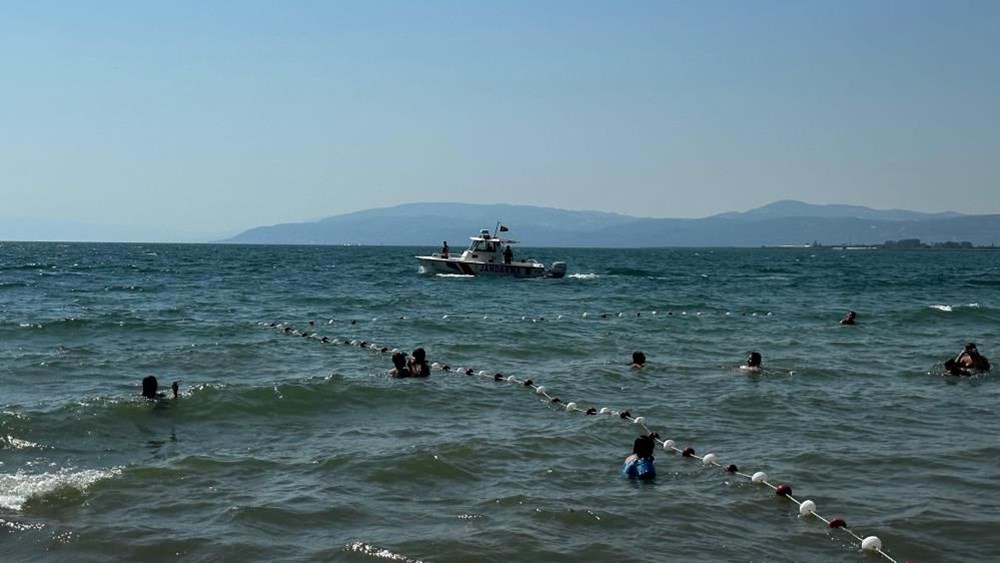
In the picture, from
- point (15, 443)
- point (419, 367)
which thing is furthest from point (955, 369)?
point (15, 443)

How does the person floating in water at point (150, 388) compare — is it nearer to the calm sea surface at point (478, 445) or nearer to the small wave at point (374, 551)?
the calm sea surface at point (478, 445)

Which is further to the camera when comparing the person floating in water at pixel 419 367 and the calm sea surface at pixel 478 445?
the person floating in water at pixel 419 367

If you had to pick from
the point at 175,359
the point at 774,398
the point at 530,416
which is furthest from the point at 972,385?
the point at 175,359

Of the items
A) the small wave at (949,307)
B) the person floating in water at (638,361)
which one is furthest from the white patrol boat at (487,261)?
the person floating in water at (638,361)

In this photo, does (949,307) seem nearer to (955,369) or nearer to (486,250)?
(955,369)

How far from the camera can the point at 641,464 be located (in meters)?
11.9

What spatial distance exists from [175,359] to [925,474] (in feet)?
53.4

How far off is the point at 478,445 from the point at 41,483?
5.60m

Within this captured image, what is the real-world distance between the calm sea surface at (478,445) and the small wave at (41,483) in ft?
0.14

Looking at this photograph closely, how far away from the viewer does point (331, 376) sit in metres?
19.2

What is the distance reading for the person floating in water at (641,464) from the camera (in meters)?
11.8

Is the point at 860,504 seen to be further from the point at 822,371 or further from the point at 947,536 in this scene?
the point at 822,371

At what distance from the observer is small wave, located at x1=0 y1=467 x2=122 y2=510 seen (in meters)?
10.5

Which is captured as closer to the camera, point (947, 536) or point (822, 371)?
point (947, 536)
